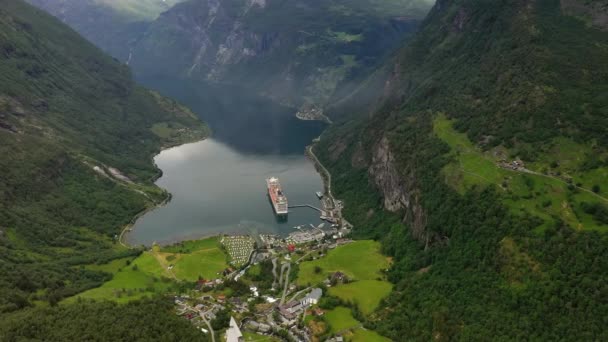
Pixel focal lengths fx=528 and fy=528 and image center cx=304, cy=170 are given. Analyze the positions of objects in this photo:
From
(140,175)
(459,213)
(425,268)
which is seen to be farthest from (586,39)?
(140,175)

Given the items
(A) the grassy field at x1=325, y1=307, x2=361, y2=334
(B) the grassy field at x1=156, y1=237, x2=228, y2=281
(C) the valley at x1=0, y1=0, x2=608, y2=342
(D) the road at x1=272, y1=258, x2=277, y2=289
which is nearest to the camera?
(C) the valley at x1=0, y1=0, x2=608, y2=342

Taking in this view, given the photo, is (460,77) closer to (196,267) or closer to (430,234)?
(430,234)

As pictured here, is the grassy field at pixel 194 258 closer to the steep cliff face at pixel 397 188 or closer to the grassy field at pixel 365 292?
the grassy field at pixel 365 292

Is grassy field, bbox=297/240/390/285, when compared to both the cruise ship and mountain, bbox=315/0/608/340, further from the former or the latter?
the cruise ship

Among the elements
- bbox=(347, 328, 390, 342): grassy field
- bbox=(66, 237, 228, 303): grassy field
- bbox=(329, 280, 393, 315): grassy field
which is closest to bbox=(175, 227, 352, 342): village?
bbox=(329, 280, 393, 315): grassy field

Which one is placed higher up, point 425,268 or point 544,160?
point 544,160

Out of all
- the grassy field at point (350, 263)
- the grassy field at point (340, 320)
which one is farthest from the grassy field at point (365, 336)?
the grassy field at point (350, 263)
